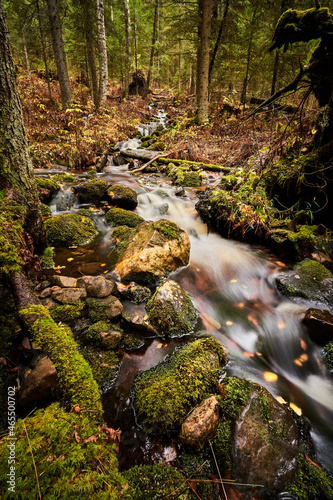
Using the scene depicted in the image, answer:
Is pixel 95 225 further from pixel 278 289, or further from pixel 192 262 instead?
pixel 278 289

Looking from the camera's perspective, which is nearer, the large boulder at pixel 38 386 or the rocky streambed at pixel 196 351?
the large boulder at pixel 38 386

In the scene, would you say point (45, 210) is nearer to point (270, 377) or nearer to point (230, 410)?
point (230, 410)

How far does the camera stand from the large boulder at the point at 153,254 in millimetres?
4156

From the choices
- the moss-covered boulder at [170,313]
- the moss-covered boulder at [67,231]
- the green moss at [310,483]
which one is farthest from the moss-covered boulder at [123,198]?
the green moss at [310,483]

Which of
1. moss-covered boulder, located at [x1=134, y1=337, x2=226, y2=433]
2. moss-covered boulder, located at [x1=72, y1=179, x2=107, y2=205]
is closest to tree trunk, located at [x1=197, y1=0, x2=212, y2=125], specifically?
moss-covered boulder, located at [x1=72, y1=179, x2=107, y2=205]

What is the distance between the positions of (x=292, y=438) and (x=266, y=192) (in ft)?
17.2

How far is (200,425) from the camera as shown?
2.04m

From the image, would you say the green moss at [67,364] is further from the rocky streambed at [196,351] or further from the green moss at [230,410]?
the green moss at [230,410]

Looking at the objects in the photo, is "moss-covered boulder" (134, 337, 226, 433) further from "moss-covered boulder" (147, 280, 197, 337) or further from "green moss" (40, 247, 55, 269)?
"green moss" (40, 247, 55, 269)

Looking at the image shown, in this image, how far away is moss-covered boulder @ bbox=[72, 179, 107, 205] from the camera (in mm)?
6836

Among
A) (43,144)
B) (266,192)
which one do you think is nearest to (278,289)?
(266,192)

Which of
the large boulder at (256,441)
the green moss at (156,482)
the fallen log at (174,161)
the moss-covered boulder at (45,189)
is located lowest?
the large boulder at (256,441)

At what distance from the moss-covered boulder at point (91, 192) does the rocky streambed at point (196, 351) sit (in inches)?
32.9

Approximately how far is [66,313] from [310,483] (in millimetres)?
3206
